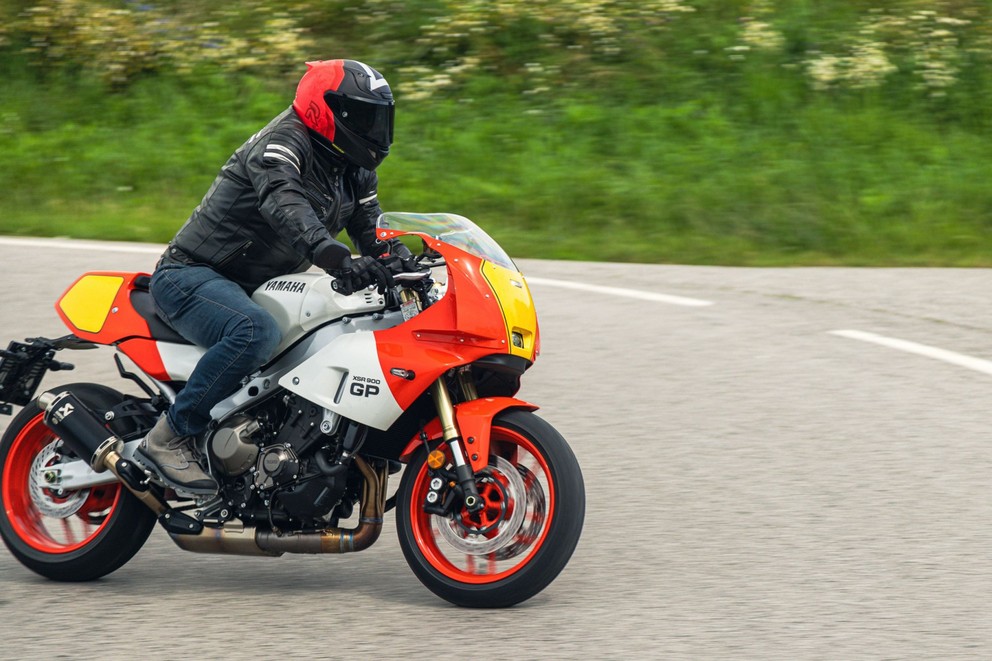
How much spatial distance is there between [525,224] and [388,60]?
4396 mm

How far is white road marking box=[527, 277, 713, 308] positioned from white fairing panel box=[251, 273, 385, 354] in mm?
4781

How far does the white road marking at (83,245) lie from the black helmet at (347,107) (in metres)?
6.18

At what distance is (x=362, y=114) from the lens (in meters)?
5.04

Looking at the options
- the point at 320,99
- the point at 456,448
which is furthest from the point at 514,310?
the point at 320,99

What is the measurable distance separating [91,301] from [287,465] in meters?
1.01

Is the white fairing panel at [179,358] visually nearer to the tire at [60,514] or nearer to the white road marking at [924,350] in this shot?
the tire at [60,514]

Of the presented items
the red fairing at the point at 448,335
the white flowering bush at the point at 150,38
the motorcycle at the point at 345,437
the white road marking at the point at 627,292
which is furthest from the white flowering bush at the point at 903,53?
the red fairing at the point at 448,335

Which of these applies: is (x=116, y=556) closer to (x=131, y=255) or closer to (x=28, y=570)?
(x=28, y=570)

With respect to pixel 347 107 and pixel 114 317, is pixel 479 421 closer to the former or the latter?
pixel 347 107

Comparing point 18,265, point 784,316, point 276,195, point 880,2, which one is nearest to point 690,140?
point 880,2

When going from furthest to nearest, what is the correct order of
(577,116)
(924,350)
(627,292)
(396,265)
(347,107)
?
(577,116), (627,292), (924,350), (347,107), (396,265)

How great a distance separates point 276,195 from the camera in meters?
4.91

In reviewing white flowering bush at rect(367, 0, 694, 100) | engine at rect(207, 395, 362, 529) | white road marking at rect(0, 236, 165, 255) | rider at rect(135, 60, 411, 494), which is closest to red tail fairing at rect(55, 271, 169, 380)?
rider at rect(135, 60, 411, 494)

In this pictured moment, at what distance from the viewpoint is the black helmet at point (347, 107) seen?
198 inches
